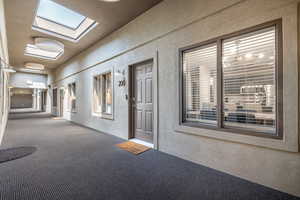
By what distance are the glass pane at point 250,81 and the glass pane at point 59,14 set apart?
13.2 ft

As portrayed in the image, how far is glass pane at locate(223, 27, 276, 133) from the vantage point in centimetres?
188

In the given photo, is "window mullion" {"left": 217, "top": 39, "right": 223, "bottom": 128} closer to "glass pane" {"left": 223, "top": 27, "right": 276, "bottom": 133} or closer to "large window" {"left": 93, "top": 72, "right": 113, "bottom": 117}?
"glass pane" {"left": 223, "top": 27, "right": 276, "bottom": 133}

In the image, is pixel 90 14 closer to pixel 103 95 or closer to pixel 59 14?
pixel 59 14

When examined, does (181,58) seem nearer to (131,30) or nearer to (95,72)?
(131,30)

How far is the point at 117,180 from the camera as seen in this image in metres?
2.00

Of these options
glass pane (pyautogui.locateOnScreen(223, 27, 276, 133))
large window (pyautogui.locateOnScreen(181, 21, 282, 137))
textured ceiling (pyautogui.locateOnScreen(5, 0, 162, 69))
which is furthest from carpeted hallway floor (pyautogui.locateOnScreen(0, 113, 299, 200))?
textured ceiling (pyautogui.locateOnScreen(5, 0, 162, 69))

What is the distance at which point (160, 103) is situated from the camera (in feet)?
10.2

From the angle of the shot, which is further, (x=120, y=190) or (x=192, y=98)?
(x=192, y=98)

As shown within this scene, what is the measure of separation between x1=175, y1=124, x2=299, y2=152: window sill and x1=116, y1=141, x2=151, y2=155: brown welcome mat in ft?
3.15

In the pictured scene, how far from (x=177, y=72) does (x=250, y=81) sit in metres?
1.20

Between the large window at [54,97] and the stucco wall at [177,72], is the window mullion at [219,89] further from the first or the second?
the large window at [54,97]

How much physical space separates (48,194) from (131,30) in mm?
3716

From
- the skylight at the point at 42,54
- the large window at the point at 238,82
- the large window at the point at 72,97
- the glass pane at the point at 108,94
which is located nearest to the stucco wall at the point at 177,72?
the large window at the point at 238,82

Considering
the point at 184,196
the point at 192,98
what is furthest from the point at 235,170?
the point at 192,98
